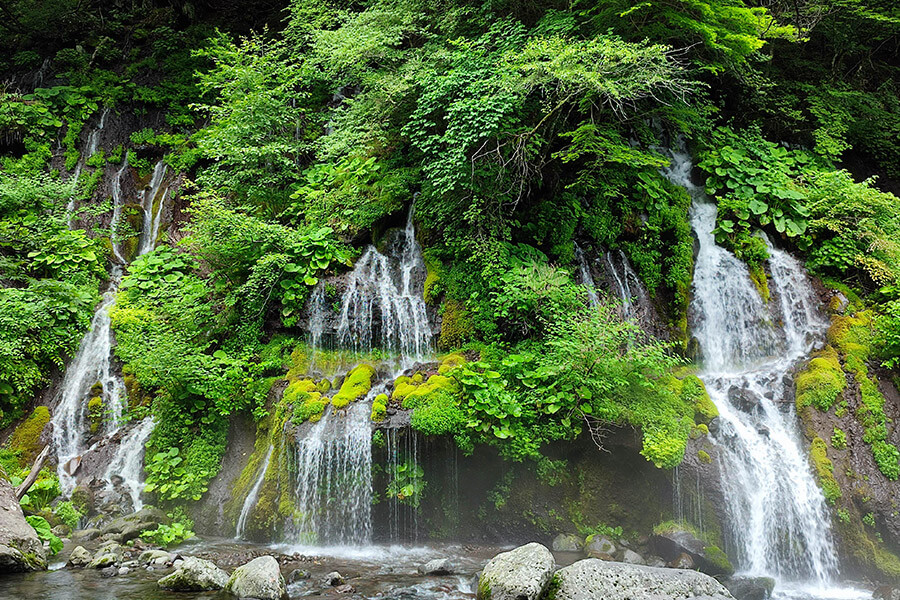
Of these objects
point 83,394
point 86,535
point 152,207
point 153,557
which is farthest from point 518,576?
point 152,207

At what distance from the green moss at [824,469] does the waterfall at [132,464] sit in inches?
379

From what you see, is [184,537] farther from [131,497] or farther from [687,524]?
[687,524]

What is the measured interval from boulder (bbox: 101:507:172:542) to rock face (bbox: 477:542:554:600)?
483 cm

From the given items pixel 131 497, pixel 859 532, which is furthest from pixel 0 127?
pixel 859 532

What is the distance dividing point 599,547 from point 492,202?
553 centimetres

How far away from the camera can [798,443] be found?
7227 millimetres

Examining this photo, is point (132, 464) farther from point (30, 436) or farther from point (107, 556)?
point (107, 556)

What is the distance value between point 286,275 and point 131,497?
4197 millimetres

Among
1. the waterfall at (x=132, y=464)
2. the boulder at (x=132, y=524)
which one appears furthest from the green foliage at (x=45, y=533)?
the waterfall at (x=132, y=464)

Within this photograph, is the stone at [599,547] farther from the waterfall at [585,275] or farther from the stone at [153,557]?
the stone at [153,557]

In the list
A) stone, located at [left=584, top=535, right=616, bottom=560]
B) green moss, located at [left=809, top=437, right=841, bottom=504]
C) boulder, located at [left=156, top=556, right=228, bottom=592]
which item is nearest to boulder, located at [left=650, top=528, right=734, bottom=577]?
stone, located at [left=584, top=535, right=616, bottom=560]

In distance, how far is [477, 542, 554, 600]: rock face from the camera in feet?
14.9

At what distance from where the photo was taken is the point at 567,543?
688 cm

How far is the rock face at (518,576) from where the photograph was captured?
4.53m
